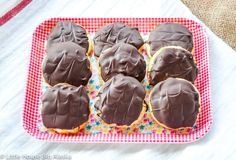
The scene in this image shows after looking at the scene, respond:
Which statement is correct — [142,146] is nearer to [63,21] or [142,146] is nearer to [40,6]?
[63,21]

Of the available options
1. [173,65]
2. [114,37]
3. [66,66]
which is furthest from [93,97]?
[173,65]

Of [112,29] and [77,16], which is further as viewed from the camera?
[77,16]

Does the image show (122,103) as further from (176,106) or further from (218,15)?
(218,15)

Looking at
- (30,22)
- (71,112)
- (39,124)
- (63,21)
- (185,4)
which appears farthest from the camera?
(185,4)

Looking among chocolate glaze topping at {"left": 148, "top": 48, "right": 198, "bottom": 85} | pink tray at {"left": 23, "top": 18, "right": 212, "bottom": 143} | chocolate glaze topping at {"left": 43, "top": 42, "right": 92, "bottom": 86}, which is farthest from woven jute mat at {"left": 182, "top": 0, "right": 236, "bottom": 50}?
chocolate glaze topping at {"left": 43, "top": 42, "right": 92, "bottom": 86}

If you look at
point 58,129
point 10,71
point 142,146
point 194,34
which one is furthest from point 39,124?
point 194,34

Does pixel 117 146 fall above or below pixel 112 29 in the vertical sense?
below

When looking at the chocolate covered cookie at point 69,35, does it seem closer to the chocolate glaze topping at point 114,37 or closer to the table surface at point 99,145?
the chocolate glaze topping at point 114,37
